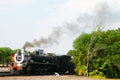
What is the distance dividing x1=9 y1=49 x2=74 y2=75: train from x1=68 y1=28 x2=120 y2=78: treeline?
1.83 metres

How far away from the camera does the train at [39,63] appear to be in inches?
1219

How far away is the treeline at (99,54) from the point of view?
33.3 metres

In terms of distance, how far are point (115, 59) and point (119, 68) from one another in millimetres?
1165

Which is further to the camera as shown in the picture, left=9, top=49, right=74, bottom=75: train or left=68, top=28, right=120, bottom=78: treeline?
left=68, top=28, right=120, bottom=78: treeline

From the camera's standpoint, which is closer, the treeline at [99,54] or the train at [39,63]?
the train at [39,63]

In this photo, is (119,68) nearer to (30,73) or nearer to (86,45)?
(86,45)

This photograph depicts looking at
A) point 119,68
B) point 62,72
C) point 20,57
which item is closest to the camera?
point 20,57

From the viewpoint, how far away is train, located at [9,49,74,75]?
31.0 m

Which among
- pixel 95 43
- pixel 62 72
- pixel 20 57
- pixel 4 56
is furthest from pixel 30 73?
pixel 4 56

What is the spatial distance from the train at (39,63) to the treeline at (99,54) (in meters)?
1.83

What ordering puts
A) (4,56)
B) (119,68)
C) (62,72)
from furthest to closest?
(4,56) < (62,72) < (119,68)

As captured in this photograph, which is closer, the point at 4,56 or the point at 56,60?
the point at 56,60

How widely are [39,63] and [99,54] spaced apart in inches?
258

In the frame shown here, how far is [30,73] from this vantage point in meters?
32.2
